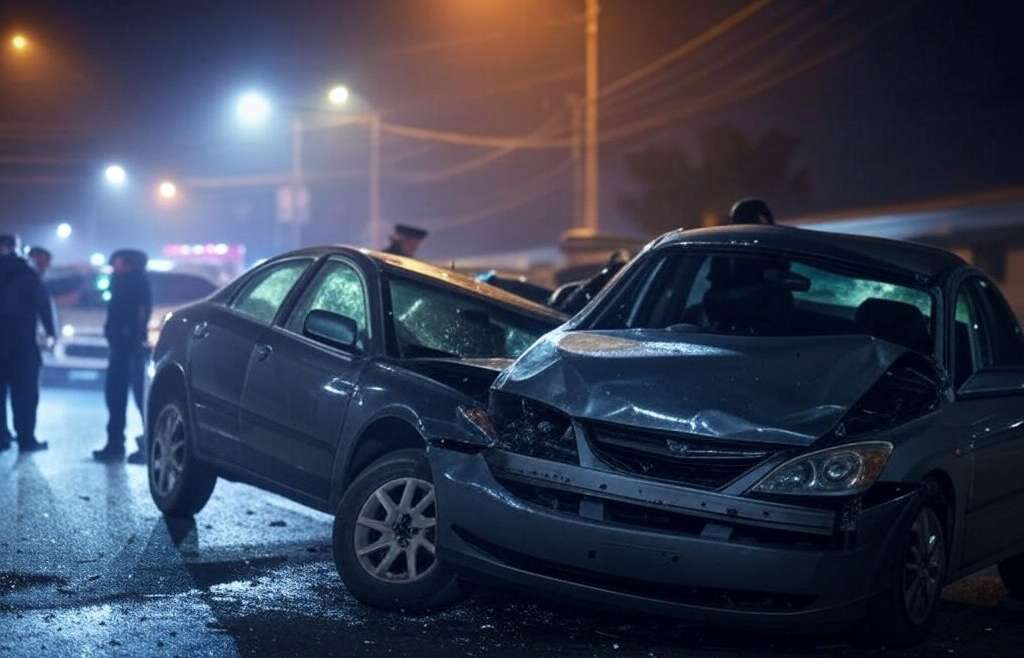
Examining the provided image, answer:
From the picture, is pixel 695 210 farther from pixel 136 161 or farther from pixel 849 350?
pixel 849 350

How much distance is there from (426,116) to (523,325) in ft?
151

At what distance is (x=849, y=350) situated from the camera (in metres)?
6.01

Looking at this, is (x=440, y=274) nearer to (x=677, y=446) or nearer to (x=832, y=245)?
(x=832, y=245)

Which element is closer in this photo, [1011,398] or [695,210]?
[1011,398]

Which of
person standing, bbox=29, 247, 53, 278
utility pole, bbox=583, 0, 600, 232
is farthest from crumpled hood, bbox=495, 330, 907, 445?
utility pole, bbox=583, 0, 600, 232

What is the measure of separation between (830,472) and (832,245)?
1790 millimetres

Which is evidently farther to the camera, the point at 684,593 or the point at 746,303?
Result: the point at 746,303

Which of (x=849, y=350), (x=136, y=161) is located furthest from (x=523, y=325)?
(x=136, y=161)

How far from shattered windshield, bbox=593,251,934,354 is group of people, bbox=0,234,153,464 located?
6.78m

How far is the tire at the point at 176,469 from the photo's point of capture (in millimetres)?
8602

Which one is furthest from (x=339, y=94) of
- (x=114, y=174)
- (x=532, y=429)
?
(x=532, y=429)

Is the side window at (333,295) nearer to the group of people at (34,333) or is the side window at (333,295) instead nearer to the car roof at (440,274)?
the car roof at (440,274)

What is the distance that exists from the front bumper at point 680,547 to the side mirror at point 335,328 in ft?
5.45

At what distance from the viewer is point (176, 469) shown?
877cm
